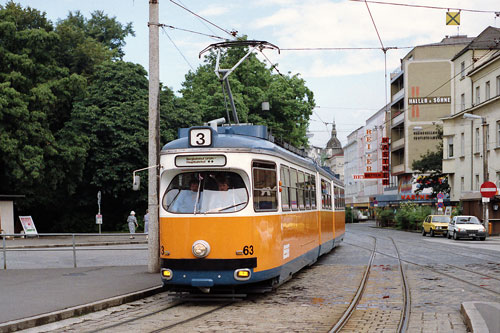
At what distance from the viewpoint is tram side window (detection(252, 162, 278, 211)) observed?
1160 centimetres

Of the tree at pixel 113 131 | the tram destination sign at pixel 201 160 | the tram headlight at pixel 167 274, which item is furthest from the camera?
the tree at pixel 113 131

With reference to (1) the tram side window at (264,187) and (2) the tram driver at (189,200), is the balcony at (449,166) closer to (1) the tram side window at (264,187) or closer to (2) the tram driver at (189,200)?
(1) the tram side window at (264,187)

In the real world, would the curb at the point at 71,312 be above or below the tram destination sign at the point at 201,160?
below

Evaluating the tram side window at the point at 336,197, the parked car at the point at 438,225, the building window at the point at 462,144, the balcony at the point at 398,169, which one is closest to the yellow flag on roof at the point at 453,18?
the tram side window at the point at 336,197

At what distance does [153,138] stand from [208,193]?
14.0ft

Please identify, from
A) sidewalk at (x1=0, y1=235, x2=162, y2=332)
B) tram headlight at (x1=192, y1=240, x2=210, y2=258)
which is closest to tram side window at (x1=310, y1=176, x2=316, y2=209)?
sidewalk at (x1=0, y1=235, x2=162, y2=332)

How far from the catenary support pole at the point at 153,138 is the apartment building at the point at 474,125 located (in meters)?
31.4

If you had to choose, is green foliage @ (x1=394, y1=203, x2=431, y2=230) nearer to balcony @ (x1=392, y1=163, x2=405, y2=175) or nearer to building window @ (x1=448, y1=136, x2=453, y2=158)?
building window @ (x1=448, y1=136, x2=453, y2=158)

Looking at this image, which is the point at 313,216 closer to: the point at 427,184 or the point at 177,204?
the point at 177,204

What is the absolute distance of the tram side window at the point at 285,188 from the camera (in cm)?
1274

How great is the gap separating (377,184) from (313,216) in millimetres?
86117

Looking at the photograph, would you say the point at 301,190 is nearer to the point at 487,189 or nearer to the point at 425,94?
the point at 487,189

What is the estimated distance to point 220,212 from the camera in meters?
11.3

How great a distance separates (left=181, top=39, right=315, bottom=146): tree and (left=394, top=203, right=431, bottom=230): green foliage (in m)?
10.3
